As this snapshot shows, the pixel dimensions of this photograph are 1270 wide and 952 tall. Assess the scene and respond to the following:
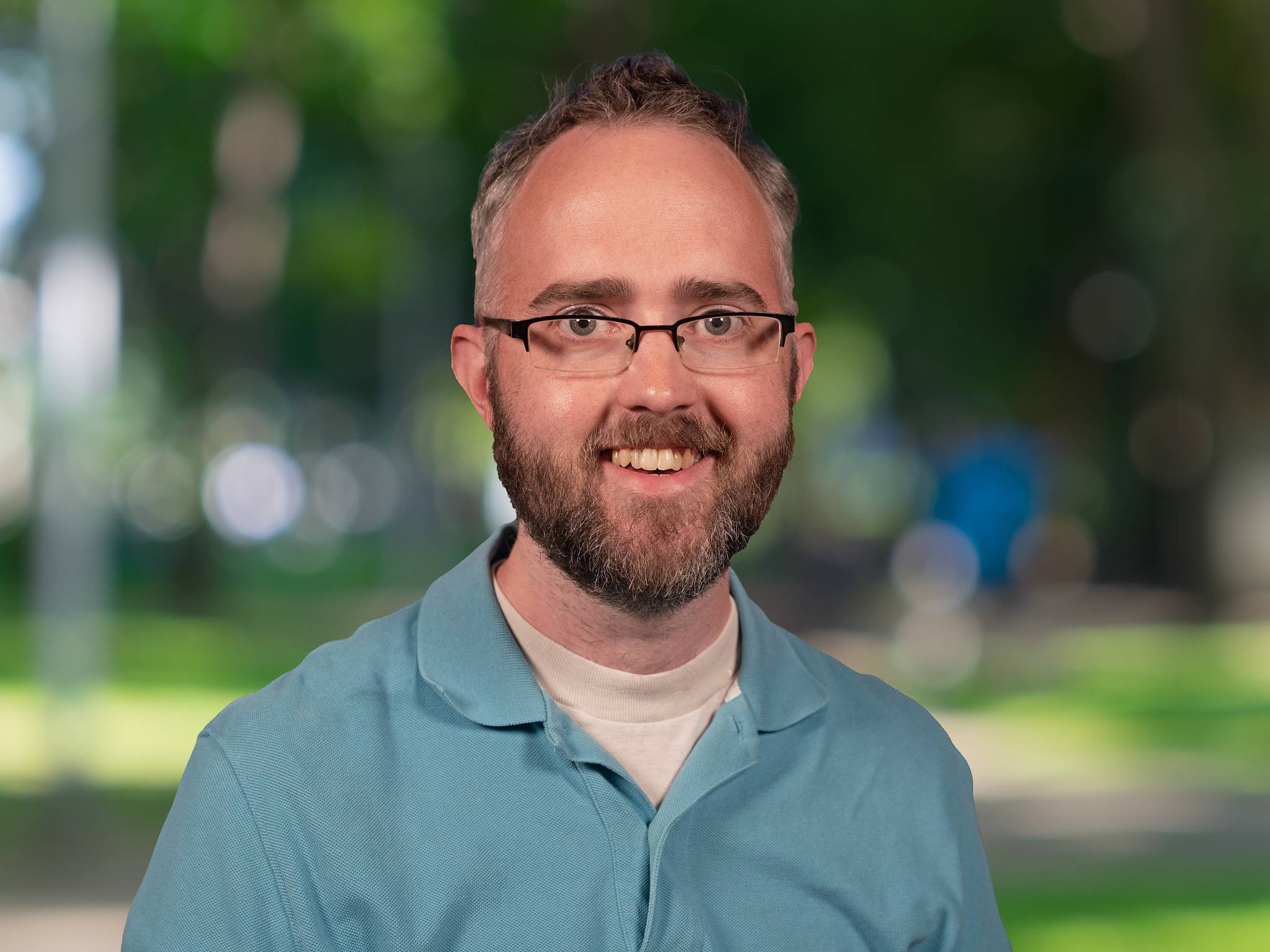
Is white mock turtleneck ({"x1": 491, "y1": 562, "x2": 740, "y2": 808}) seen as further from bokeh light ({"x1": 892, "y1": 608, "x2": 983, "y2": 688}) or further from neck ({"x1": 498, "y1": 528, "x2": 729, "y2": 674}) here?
bokeh light ({"x1": 892, "y1": 608, "x2": 983, "y2": 688})

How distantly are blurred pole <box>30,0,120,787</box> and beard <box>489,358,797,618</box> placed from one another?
325 inches

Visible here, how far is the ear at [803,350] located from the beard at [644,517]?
29 cm

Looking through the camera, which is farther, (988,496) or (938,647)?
(938,647)

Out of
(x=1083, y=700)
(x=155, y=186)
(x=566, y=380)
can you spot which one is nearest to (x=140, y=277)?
(x=155, y=186)

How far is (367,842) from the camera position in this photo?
8.42 ft

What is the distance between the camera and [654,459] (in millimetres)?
2787

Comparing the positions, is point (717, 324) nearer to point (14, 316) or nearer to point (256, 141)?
point (256, 141)

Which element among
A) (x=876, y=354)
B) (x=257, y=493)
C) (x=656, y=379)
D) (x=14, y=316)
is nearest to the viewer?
(x=656, y=379)

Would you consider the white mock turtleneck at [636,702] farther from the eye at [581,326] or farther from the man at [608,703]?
the eye at [581,326]

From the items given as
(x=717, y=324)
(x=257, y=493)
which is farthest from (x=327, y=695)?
(x=257, y=493)

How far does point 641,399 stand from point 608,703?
454 mm

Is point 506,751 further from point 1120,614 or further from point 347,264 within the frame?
point 347,264

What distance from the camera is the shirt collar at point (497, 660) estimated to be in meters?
2.70

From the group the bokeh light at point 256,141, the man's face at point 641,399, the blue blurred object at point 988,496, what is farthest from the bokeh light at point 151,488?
the man's face at point 641,399
